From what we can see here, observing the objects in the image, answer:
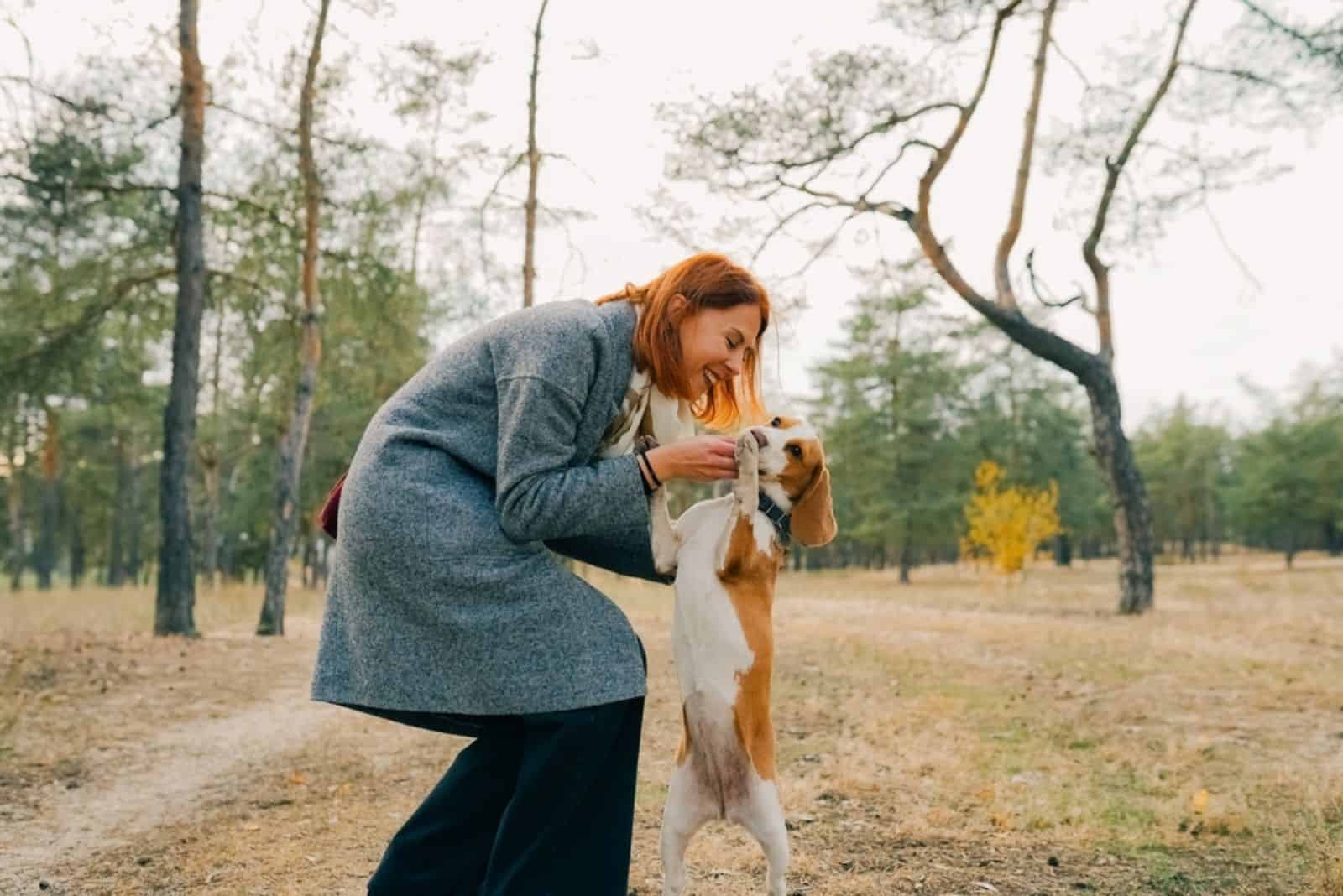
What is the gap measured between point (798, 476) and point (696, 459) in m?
0.48

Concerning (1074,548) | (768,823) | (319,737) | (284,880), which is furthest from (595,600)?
(1074,548)

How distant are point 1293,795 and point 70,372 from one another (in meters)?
13.0

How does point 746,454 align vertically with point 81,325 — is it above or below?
below

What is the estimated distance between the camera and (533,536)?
214 cm

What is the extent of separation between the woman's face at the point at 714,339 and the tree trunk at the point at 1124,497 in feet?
45.9

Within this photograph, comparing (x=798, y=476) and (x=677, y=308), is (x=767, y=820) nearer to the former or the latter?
(x=798, y=476)

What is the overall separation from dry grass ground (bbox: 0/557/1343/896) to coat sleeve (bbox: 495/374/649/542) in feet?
6.56

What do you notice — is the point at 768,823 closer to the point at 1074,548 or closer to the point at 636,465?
the point at 636,465

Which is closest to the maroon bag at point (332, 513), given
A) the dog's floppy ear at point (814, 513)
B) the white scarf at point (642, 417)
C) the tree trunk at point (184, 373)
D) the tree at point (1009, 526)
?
the white scarf at point (642, 417)

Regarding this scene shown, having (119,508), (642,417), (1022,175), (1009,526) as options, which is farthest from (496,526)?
(119,508)

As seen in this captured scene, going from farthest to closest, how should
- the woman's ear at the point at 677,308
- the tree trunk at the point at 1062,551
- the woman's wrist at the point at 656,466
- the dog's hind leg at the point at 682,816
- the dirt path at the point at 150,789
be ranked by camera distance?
the tree trunk at the point at 1062,551, the dirt path at the point at 150,789, the dog's hind leg at the point at 682,816, the woman's ear at the point at 677,308, the woman's wrist at the point at 656,466

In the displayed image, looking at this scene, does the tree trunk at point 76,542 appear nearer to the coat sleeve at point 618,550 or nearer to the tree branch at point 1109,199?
the tree branch at point 1109,199

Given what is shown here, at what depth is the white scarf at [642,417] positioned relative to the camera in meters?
2.37

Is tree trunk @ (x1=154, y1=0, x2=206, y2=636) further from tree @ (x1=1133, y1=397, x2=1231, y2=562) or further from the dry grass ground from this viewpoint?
tree @ (x1=1133, y1=397, x2=1231, y2=562)
